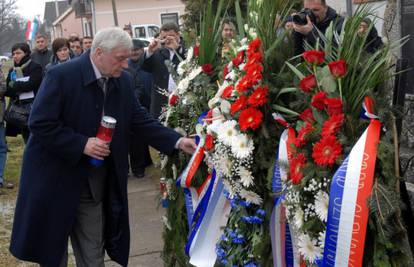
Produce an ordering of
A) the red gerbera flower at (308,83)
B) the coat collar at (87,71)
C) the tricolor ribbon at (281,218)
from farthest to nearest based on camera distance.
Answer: the coat collar at (87,71) → the tricolor ribbon at (281,218) → the red gerbera flower at (308,83)

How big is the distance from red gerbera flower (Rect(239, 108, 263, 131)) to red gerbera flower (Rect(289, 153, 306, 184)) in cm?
40

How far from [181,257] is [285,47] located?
164 cm

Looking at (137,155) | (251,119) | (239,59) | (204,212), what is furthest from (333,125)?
(137,155)

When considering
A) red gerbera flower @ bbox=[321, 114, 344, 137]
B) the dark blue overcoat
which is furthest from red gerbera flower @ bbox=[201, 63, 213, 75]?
red gerbera flower @ bbox=[321, 114, 344, 137]

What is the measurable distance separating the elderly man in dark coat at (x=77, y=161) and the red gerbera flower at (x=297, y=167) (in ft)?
3.76

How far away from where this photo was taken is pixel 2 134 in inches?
310

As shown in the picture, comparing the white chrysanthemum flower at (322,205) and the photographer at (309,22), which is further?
the photographer at (309,22)

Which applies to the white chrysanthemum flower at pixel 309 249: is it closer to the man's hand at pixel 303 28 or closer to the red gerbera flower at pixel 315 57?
the red gerbera flower at pixel 315 57

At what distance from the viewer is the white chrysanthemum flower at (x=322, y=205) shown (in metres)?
2.75

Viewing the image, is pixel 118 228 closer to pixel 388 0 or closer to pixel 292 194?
pixel 292 194

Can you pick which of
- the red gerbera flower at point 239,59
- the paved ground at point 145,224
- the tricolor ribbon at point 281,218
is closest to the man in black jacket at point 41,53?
the paved ground at point 145,224

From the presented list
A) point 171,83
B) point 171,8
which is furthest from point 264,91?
point 171,8

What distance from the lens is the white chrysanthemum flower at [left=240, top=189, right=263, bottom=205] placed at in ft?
11.1

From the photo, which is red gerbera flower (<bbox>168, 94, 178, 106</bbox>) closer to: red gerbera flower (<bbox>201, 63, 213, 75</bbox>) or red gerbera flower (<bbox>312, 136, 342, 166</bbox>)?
red gerbera flower (<bbox>201, 63, 213, 75</bbox>)
